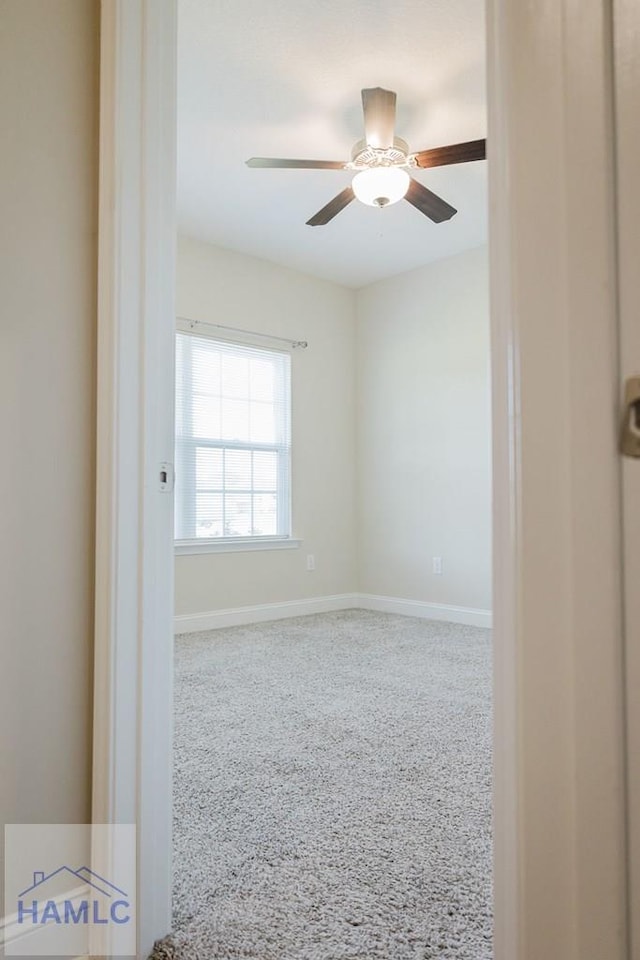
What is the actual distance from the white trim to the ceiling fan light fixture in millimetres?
1609

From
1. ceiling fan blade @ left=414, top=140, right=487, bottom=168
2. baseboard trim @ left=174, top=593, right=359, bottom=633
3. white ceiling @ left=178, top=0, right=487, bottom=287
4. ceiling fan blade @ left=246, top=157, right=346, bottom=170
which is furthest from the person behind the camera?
baseboard trim @ left=174, top=593, right=359, bottom=633

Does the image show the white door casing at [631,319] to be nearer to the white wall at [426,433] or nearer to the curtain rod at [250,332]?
the white wall at [426,433]

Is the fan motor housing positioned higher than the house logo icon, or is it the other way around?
the fan motor housing

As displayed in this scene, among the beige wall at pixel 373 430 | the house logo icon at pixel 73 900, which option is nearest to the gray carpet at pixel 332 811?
the house logo icon at pixel 73 900

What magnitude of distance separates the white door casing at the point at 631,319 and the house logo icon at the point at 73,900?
97cm

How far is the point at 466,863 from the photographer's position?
1396mm

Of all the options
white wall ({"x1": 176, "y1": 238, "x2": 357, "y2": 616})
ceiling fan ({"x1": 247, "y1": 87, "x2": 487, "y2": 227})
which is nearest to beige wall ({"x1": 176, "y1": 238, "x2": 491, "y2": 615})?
white wall ({"x1": 176, "y1": 238, "x2": 357, "y2": 616})

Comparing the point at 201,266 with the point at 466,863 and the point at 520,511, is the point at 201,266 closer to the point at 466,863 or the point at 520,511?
the point at 466,863

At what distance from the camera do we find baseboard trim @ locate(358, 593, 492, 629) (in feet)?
13.8

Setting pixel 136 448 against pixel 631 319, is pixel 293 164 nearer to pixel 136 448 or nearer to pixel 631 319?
pixel 136 448

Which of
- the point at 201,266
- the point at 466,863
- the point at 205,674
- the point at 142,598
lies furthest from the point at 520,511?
the point at 201,266

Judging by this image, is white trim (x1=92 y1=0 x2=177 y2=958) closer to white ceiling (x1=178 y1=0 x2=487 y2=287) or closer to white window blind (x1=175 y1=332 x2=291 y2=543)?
white ceiling (x1=178 y1=0 x2=487 y2=287)

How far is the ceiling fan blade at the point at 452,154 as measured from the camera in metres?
2.40

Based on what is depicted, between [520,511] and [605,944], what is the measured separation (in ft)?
1.08
